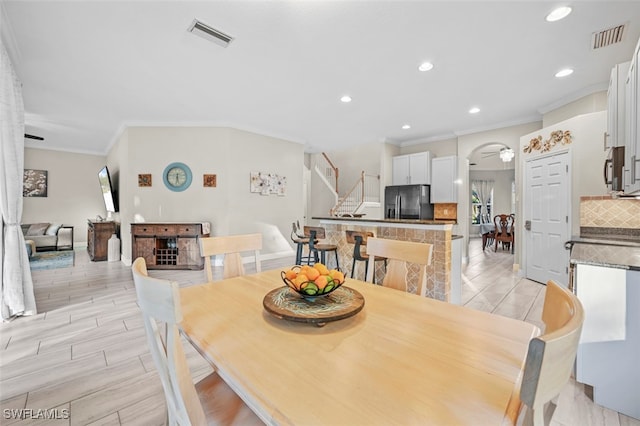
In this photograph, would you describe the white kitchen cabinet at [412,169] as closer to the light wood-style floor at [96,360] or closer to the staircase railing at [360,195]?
the staircase railing at [360,195]

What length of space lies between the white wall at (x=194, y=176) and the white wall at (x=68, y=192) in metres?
3.24

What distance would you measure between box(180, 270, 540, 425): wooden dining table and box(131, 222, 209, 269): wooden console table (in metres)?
4.21

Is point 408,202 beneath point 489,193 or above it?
beneath

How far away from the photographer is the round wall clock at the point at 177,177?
17.6ft

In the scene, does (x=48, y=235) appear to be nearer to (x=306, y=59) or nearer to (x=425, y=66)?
(x=306, y=59)

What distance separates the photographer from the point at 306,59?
310 cm

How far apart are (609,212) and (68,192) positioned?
38.0 feet

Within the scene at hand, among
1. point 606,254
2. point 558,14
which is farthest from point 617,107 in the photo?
point 606,254

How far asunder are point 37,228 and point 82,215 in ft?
3.92

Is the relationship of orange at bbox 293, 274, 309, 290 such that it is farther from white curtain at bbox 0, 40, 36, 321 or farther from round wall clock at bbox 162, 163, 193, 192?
round wall clock at bbox 162, 163, 193, 192

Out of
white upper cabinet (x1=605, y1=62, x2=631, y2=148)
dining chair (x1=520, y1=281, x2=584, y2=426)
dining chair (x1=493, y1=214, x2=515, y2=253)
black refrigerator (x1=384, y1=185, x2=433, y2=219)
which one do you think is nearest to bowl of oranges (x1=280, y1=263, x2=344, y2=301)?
dining chair (x1=520, y1=281, x2=584, y2=426)

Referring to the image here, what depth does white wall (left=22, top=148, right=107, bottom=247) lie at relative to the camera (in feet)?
24.1

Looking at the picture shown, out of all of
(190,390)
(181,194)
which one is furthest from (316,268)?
(181,194)

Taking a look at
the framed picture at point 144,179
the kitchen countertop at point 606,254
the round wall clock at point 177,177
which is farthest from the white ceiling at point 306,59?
the kitchen countertop at point 606,254
